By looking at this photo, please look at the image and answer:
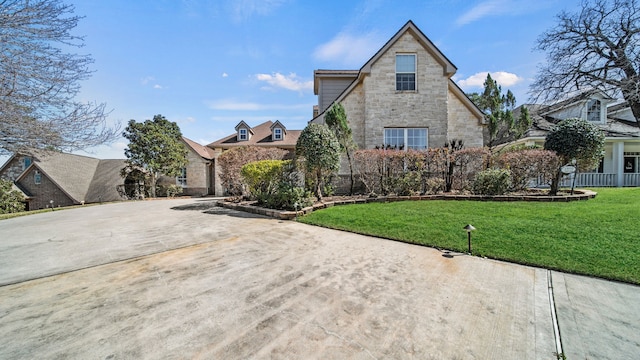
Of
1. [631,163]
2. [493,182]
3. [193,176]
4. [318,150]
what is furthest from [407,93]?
[193,176]

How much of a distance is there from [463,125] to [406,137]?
3.62 m

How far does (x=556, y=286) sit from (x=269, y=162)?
815cm

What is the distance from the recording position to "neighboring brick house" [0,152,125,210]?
2081 cm

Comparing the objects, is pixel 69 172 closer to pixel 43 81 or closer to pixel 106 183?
pixel 106 183

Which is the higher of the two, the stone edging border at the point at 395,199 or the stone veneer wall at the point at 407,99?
the stone veneer wall at the point at 407,99

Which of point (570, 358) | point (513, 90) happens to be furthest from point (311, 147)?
point (513, 90)

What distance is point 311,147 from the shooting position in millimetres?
8992

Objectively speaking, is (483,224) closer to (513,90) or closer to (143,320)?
(143,320)

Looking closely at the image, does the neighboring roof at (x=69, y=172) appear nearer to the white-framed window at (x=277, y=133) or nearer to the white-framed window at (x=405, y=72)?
the white-framed window at (x=277, y=133)

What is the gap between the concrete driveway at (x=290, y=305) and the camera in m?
2.10

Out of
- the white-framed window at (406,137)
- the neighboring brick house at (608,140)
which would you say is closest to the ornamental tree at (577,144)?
the white-framed window at (406,137)

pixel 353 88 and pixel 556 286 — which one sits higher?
pixel 353 88

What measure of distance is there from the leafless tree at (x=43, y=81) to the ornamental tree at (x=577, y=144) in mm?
14899

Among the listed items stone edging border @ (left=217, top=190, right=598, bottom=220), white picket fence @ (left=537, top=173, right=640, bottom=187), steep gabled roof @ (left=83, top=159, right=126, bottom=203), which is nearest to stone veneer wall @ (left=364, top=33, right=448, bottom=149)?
stone edging border @ (left=217, top=190, right=598, bottom=220)
